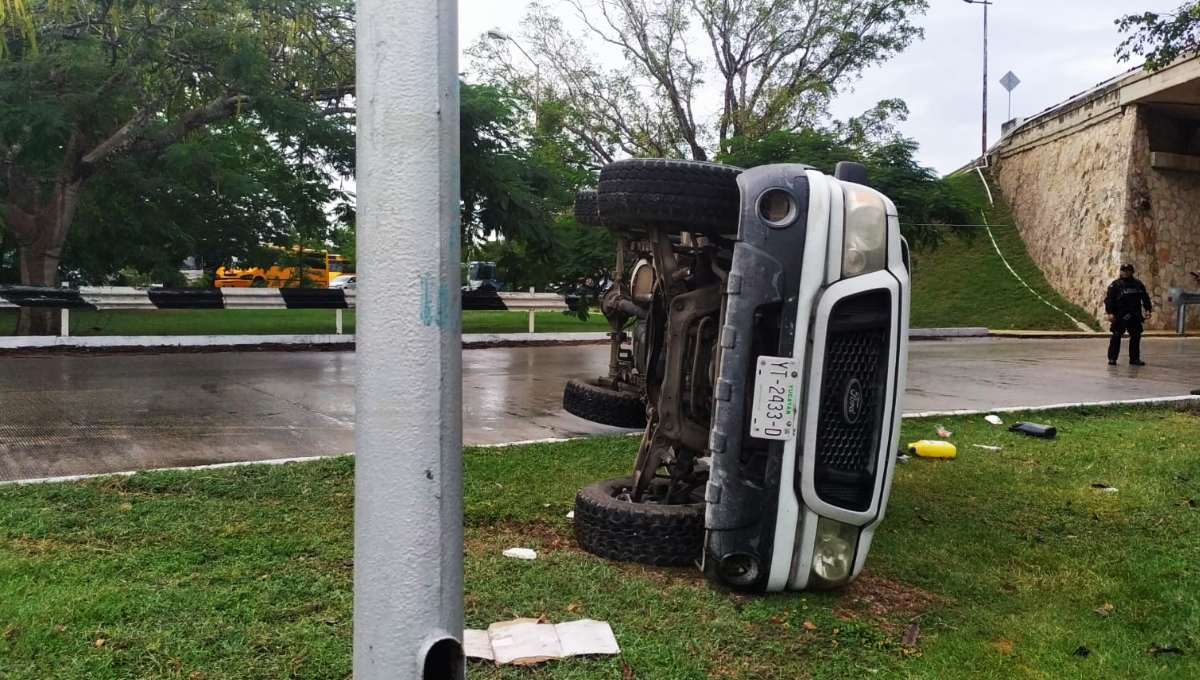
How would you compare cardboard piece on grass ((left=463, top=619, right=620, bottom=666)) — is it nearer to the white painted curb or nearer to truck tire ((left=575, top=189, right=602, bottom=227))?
truck tire ((left=575, top=189, right=602, bottom=227))

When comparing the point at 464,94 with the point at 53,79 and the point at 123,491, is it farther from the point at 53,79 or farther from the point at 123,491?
the point at 123,491

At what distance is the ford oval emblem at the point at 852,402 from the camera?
3.57m

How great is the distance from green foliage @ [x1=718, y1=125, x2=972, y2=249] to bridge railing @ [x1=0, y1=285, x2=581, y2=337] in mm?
4798

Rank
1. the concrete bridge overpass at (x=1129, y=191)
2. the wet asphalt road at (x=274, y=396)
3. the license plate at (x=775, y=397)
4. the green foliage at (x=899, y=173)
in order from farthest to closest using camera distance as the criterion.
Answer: the concrete bridge overpass at (x=1129, y=191), the green foliage at (x=899, y=173), the wet asphalt road at (x=274, y=396), the license plate at (x=775, y=397)

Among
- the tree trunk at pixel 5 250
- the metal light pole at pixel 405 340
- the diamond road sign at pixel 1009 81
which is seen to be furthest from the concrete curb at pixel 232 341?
the diamond road sign at pixel 1009 81

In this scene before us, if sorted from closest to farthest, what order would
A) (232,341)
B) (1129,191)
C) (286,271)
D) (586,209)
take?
(586,209) → (232,341) → (1129,191) → (286,271)

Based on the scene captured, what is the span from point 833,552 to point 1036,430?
15.9 feet

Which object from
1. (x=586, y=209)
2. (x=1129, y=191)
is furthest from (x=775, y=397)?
(x=1129, y=191)

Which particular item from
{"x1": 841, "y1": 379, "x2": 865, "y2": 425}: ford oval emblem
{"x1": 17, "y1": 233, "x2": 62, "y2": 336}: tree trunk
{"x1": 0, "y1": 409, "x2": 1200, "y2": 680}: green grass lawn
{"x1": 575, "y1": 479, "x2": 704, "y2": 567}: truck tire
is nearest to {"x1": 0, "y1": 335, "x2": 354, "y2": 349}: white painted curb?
{"x1": 17, "y1": 233, "x2": 62, "y2": 336}: tree trunk

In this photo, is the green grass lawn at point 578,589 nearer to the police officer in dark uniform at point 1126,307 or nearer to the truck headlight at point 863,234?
the truck headlight at point 863,234

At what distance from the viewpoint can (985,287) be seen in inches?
1252

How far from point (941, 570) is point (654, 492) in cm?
132

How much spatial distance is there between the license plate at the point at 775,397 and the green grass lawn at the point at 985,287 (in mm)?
24694

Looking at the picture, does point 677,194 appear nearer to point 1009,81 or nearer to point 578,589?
point 578,589
